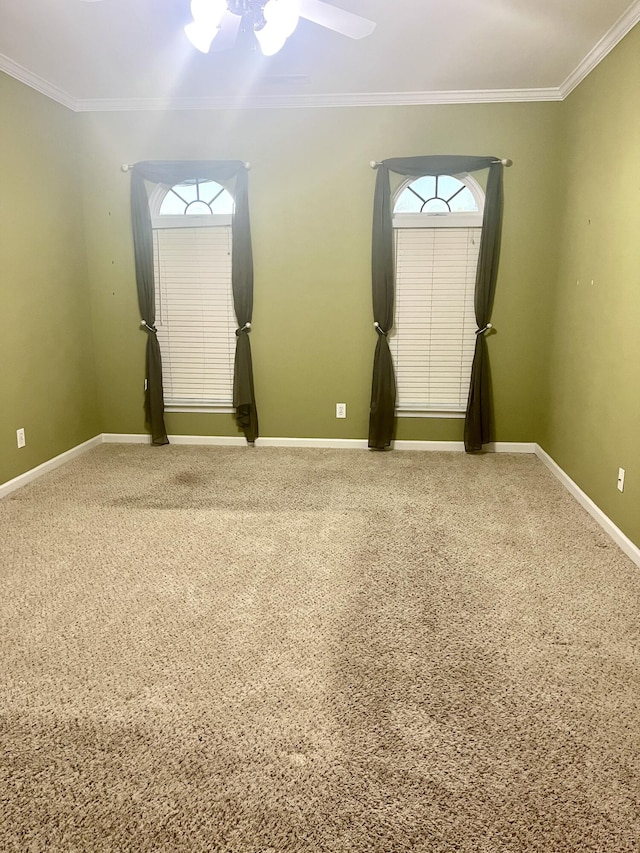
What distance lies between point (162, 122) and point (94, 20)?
4.88 ft

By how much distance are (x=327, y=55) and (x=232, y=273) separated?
1692 millimetres

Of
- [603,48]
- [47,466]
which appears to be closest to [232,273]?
[47,466]

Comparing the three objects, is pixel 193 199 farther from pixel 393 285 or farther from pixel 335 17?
pixel 335 17

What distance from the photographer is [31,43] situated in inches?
132

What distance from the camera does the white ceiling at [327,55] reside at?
2.95 m

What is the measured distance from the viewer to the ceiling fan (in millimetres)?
2209

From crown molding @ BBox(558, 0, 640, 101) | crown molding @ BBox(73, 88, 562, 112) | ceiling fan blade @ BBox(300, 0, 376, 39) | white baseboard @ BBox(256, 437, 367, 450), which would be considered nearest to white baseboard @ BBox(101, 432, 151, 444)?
white baseboard @ BBox(256, 437, 367, 450)

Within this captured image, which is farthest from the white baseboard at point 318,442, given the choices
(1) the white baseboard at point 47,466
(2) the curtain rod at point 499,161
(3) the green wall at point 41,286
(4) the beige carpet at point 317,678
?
(2) the curtain rod at point 499,161

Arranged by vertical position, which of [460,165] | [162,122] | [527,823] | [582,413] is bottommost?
[527,823]

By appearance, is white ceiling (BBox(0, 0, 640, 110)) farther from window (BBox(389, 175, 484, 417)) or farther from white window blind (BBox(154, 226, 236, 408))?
white window blind (BBox(154, 226, 236, 408))

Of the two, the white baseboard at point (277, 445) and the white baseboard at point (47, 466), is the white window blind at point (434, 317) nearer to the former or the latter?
the white baseboard at point (277, 445)

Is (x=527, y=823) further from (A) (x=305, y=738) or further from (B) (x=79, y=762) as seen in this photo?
(B) (x=79, y=762)

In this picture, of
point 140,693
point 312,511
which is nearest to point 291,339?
point 312,511

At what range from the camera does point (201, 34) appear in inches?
90.8
